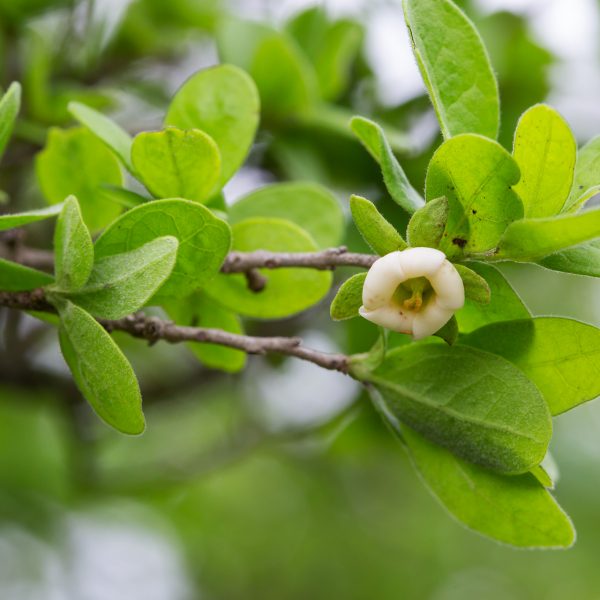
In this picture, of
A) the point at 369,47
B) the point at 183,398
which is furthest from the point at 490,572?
the point at 369,47

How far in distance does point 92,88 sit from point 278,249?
96cm

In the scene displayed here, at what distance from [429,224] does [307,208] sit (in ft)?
1.22

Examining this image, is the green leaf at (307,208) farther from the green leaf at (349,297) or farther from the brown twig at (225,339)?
the green leaf at (349,297)

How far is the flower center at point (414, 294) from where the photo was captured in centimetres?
64

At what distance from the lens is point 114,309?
0.66 meters

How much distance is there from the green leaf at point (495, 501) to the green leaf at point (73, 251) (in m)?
0.33

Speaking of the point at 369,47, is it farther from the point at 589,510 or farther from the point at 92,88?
the point at 589,510

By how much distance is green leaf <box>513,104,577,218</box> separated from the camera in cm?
64

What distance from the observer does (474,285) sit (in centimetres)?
65

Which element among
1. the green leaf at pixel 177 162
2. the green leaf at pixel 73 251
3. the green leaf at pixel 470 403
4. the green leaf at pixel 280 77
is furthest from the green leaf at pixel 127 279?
the green leaf at pixel 280 77

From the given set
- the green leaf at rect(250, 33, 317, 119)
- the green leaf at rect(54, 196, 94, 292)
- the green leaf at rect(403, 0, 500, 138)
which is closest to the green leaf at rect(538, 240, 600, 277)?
the green leaf at rect(403, 0, 500, 138)

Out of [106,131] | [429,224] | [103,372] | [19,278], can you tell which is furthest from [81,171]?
[429,224]

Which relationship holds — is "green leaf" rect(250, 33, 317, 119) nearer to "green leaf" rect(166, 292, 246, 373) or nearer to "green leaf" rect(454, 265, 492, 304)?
"green leaf" rect(166, 292, 246, 373)

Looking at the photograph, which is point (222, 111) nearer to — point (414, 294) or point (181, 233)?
point (181, 233)
